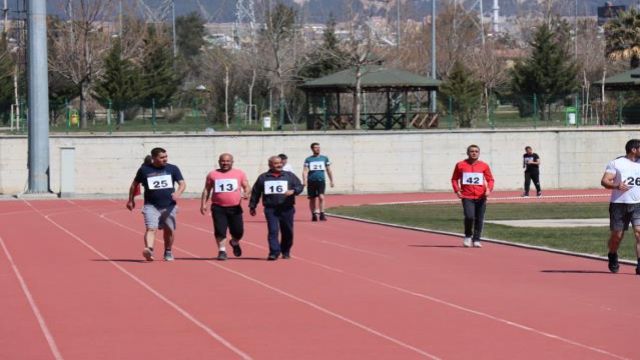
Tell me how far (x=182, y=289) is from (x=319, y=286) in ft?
6.05

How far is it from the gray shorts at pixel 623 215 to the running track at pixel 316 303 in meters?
0.76

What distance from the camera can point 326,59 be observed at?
8169cm

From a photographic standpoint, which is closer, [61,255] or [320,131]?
[61,255]

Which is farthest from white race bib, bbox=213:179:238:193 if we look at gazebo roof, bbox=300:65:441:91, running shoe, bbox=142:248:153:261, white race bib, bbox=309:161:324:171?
gazebo roof, bbox=300:65:441:91

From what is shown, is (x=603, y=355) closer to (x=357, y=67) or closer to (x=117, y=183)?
(x=117, y=183)

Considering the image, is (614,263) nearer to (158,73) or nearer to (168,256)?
(168,256)

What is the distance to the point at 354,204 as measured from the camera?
43.5 metres

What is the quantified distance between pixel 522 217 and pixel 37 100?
65.4ft

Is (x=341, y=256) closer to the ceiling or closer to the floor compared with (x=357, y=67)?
closer to the floor

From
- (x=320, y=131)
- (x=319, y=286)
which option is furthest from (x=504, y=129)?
(x=319, y=286)

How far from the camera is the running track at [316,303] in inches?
488

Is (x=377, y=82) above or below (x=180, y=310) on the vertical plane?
above

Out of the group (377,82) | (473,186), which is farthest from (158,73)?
(473,186)

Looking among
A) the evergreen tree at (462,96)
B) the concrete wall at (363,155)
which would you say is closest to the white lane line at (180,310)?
the concrete wall at (363,155)
